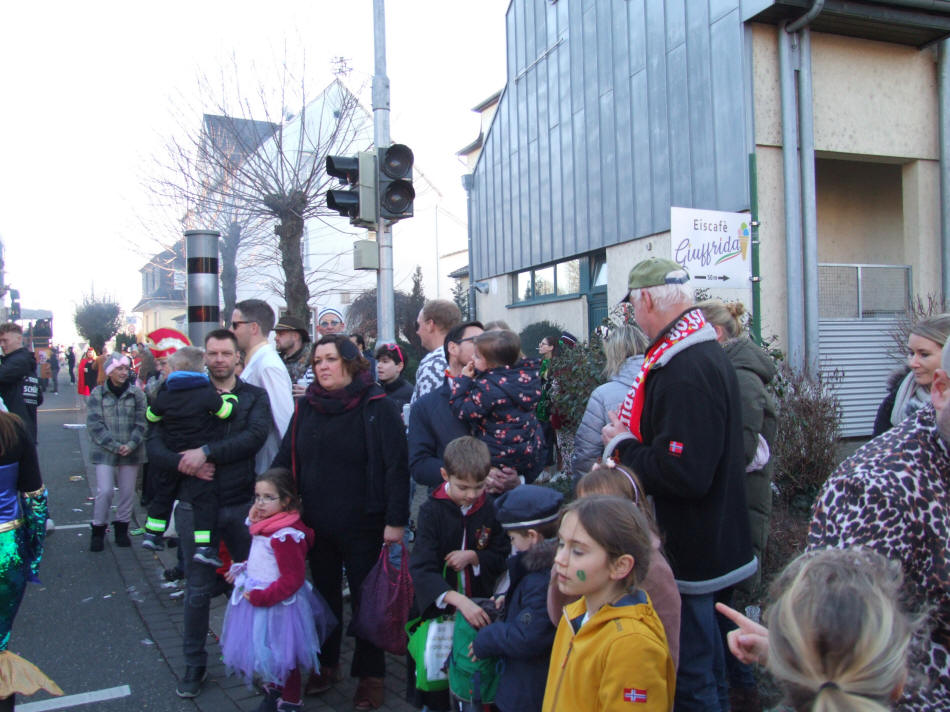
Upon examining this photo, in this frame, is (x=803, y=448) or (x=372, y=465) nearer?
(x=372, y=465)

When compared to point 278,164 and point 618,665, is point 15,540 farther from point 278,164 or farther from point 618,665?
point 278,164

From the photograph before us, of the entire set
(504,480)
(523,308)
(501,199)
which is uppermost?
(501,199)

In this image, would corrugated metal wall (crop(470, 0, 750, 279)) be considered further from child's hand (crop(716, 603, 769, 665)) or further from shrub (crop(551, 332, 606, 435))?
child's hand (crop(716, 603, 769, 665))

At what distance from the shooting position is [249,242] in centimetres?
1833

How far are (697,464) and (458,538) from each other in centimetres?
133

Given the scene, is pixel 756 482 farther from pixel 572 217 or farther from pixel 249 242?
pixel 249 242

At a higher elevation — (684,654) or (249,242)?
(249,242)

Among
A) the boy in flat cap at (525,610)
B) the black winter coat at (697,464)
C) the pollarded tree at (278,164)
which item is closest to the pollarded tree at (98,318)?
the pollarded tree at (278,164)

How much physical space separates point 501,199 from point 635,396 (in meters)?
15.6

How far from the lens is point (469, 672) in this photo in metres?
3.06

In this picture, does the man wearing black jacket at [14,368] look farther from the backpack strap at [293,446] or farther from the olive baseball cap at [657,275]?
the olive baseball cap at [657,275]

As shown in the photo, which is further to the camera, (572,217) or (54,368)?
(54,368)

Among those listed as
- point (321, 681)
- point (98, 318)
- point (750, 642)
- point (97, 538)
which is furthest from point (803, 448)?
point (98, 318)

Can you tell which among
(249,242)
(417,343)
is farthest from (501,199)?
(249,242)
